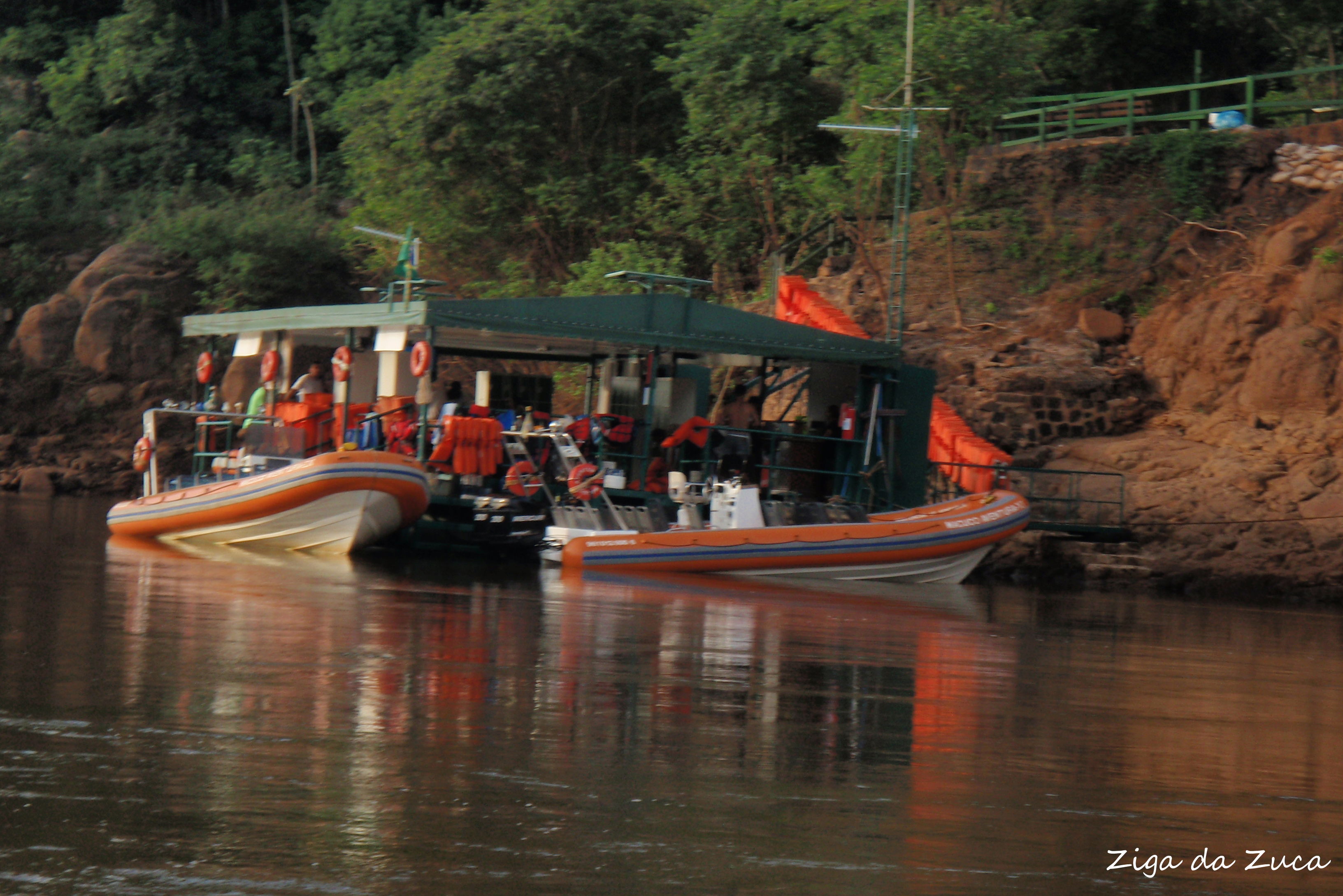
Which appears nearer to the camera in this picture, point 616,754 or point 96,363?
point 616,754

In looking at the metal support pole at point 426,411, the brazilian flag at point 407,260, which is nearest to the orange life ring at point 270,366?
the brazilian flag at point 407,260

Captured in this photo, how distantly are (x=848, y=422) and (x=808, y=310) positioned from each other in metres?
6.51

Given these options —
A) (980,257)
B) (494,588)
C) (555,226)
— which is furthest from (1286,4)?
(494,588)

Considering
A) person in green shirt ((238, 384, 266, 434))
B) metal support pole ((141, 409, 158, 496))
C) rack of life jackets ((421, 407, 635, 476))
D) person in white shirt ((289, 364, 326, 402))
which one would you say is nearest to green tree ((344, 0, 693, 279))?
person in green shirt ((238, 384, 266, 434))

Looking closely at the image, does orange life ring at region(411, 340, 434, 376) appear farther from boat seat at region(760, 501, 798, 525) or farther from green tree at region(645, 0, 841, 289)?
green tree at region(645, 0, 841, 289)

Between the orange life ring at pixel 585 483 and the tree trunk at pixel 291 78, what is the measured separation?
29.0 meters

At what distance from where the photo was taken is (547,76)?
35.4 meters

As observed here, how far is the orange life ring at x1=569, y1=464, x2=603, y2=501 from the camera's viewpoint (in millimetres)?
17953

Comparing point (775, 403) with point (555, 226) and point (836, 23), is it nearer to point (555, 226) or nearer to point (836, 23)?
point (836, 23)

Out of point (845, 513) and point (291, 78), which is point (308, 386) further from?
point (291, 78)

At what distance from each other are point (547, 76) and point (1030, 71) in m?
11.2

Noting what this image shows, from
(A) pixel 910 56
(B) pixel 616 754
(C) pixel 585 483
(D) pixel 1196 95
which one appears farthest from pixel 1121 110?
(B) pixel 616 754

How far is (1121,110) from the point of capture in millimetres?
31594

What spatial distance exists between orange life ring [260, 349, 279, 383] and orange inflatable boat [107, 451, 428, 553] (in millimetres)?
1902
